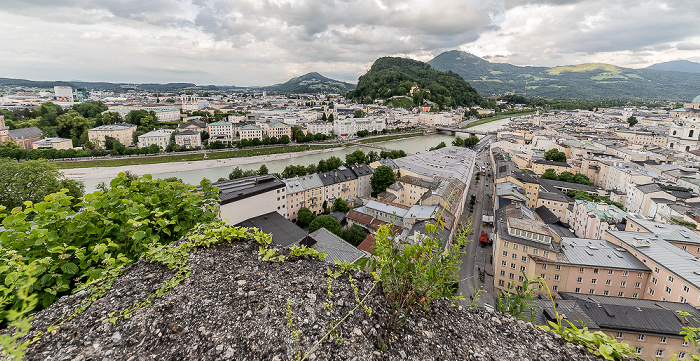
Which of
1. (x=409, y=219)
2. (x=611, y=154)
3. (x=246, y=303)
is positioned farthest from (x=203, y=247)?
(x=611, y=154)

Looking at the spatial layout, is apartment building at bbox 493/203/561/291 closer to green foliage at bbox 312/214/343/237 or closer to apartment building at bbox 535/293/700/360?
apartment building at bbox 535/293/700/360

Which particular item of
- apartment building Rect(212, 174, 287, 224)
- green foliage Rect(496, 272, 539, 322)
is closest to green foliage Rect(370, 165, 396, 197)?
apartment building Rect(212, 174, 287, 224)

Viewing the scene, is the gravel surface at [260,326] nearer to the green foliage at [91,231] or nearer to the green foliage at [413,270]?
the green foliage at [413,270]

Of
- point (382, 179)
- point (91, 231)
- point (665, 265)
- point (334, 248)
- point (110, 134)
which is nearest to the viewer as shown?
point (91, 231)

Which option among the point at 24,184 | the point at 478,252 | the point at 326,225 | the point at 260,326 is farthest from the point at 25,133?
the point at 260,326

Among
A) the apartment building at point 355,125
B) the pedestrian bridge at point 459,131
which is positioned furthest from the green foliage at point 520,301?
the pedestrian bridge at point 459,131

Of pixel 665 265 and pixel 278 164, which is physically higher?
pixel 665 265

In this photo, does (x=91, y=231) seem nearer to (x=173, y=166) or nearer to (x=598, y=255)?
(x=598, y=255)
